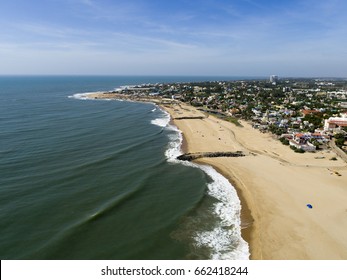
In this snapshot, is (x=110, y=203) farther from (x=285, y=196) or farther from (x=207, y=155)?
(x=207, y=155)

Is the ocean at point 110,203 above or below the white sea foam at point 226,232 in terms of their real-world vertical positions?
above

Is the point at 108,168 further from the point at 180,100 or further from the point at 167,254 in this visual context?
the point at 180,100

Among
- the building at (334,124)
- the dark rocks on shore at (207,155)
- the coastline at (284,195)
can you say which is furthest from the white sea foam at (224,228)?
the building at (334,124)

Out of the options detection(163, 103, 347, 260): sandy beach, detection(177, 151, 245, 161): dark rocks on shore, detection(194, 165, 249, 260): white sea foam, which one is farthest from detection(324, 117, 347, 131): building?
detection(194, 165, 249, 260): white sea foam

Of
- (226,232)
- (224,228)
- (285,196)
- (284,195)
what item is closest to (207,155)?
(284,195)

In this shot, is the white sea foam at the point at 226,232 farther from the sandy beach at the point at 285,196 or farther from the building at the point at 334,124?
the building at the point at 334,124

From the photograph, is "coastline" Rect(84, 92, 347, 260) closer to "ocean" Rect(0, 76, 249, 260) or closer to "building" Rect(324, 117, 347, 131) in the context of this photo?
"ocean" Rect(0, 76, 249, 260)
